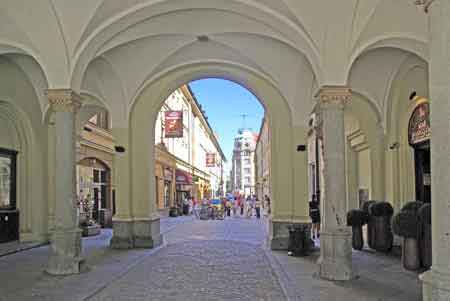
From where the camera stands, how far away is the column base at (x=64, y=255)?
33.6ft

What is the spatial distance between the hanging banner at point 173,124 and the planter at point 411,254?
629 inches

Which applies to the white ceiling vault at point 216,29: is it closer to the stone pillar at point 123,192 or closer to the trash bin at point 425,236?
the stone pillar at point 123,192

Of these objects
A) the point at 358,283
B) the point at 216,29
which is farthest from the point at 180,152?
the point at 358,283

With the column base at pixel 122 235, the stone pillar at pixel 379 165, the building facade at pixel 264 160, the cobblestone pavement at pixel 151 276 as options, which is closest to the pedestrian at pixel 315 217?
the stone pillar at pixel 379 165

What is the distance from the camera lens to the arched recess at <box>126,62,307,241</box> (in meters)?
14.8

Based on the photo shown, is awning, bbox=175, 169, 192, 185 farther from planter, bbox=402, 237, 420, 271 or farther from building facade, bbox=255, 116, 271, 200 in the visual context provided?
planter, bbox=402, 237, 420, 271

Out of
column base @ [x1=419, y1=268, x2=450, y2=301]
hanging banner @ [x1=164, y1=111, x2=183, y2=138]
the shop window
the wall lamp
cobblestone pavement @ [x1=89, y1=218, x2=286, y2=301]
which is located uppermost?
hanging banner @ [x1=164, y1=111, x2=183, y2=138]

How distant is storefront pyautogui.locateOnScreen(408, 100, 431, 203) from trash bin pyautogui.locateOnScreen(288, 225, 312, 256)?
3.42 meters

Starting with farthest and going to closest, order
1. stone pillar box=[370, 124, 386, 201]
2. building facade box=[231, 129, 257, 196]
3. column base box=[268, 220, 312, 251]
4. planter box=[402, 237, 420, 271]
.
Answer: building facade box=[231, 129, 257, 196] < stone pillar box=[370, 124, 386, 201] < column base box=[268, 220, 312, 251] < planter box=[402, 237, 420, 271]

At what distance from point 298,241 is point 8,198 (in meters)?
9.28

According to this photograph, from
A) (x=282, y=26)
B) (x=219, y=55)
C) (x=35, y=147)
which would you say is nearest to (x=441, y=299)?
(x=282, y=26)

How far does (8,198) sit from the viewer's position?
16.1 m

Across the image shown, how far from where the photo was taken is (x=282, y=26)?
35.8 ft

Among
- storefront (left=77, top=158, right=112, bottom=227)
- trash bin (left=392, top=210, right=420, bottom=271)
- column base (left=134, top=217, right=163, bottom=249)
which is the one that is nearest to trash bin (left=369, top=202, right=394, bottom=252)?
trash bin (left=392, top=210, right=420, bottom=271)
